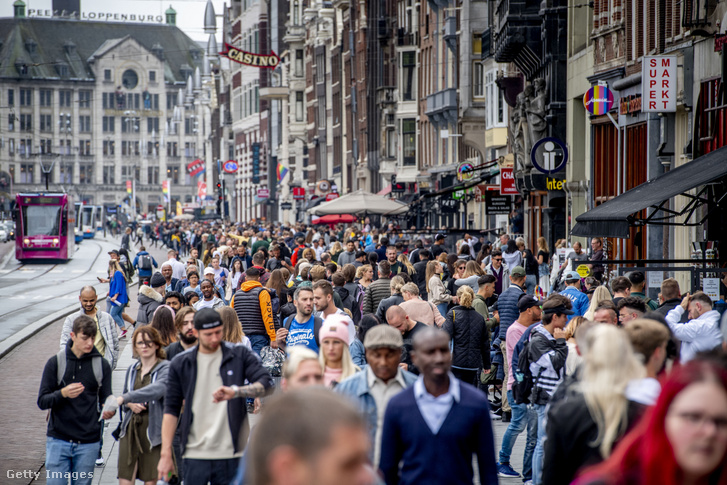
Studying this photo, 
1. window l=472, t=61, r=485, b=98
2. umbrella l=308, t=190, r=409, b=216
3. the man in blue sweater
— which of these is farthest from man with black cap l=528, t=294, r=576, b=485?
window l=472, t=61, r=485, b=98

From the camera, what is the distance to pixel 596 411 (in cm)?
450

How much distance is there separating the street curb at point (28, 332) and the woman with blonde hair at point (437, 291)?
25.8ft

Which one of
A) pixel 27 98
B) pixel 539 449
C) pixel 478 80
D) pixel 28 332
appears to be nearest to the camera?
pixel 539 449

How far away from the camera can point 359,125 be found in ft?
210

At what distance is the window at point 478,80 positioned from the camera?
40.8 metres

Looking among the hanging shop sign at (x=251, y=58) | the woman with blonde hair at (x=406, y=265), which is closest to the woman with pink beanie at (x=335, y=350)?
the woman with blonde hair at (x=406, y=265)

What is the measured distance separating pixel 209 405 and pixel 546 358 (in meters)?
2.70

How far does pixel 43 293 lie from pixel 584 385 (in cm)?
3177

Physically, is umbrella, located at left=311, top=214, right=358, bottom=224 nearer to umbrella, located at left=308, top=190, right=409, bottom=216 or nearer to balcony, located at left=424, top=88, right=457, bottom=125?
balcony, located at left=424, top=88, right=457, bottom=125

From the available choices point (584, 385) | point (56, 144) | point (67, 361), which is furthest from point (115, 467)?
point (56, 144)

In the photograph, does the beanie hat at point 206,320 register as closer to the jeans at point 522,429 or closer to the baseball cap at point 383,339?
A: the baseball cap at point 383,339

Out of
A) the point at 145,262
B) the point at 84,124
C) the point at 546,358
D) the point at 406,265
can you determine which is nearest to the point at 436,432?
the point at 546,358

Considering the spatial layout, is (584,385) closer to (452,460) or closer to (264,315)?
(452,460)

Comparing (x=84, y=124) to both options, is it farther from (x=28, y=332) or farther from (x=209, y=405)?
(x=209, y=405)
